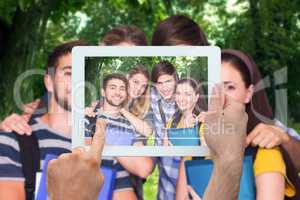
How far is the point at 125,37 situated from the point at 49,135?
1.20ft

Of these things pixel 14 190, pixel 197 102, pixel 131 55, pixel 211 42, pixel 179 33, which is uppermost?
pixel 211 42

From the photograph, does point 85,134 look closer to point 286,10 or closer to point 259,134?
point 259,134

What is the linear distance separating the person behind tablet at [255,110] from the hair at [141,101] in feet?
0.95

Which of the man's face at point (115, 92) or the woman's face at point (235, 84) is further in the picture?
the woman's face at point (235, 84)

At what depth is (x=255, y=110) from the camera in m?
1.64

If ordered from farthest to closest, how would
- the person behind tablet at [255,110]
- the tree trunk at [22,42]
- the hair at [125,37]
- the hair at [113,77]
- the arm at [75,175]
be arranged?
Answer: the tree trunk at [22,42], the hair at [125,37], the person behind tablet at [255,110], the hair at [113,77], the arm at [75,175]

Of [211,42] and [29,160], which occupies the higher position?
[211,42]

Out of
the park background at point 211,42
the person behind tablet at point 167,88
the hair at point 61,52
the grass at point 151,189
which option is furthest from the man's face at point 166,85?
the grass at point 151,189

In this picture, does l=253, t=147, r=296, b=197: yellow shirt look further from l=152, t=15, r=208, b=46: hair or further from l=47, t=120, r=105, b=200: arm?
l=47, t=120, r=105, b=200: arm

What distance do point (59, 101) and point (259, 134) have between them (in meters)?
0.56

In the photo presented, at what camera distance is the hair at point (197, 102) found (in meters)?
1.32

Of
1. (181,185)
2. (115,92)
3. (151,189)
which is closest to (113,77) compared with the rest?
(115,92)

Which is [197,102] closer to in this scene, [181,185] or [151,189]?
[181,185]

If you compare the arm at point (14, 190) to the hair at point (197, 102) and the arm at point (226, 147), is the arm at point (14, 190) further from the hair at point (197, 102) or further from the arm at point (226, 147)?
the arm at point (226, 147)
